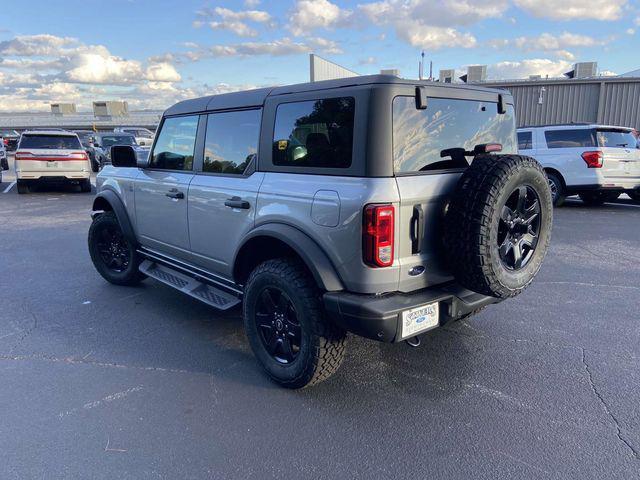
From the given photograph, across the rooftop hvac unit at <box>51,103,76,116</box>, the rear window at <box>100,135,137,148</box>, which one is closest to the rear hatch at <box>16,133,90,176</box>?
the rear window at <box>100,135,137,148</box>

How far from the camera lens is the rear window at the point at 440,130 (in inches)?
109

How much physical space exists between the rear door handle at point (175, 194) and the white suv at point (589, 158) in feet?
28.9

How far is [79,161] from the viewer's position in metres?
13.1

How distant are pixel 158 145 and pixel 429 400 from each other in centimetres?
331

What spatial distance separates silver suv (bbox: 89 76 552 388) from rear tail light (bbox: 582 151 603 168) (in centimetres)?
731

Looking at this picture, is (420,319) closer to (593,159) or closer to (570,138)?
(593,159)

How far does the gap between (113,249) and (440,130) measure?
4.00 meters

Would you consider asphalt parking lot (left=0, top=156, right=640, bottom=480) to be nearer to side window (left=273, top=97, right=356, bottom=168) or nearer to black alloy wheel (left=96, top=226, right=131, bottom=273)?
black alloy wheel (left=96, top=226, right=131, bottom=273)

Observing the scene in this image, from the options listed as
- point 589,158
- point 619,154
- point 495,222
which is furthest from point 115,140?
point 495,222

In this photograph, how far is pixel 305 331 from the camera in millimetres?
2951

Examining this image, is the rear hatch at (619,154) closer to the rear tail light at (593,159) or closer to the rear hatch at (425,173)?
the rear tail light at (593,159)

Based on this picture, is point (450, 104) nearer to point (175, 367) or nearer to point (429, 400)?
point (429, 400)

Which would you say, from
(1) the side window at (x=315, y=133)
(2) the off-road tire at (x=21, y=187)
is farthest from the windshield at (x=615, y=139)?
(2) the off-road tire at (x=21, y=187)

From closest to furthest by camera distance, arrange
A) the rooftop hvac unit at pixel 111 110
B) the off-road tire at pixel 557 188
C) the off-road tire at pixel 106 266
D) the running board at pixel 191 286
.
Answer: the running board at pixel 191 286, the off-road tire at pixel 106 266, the off-road tire at pixel 557 188, the rooftop hvac unit at pixel 111 110
